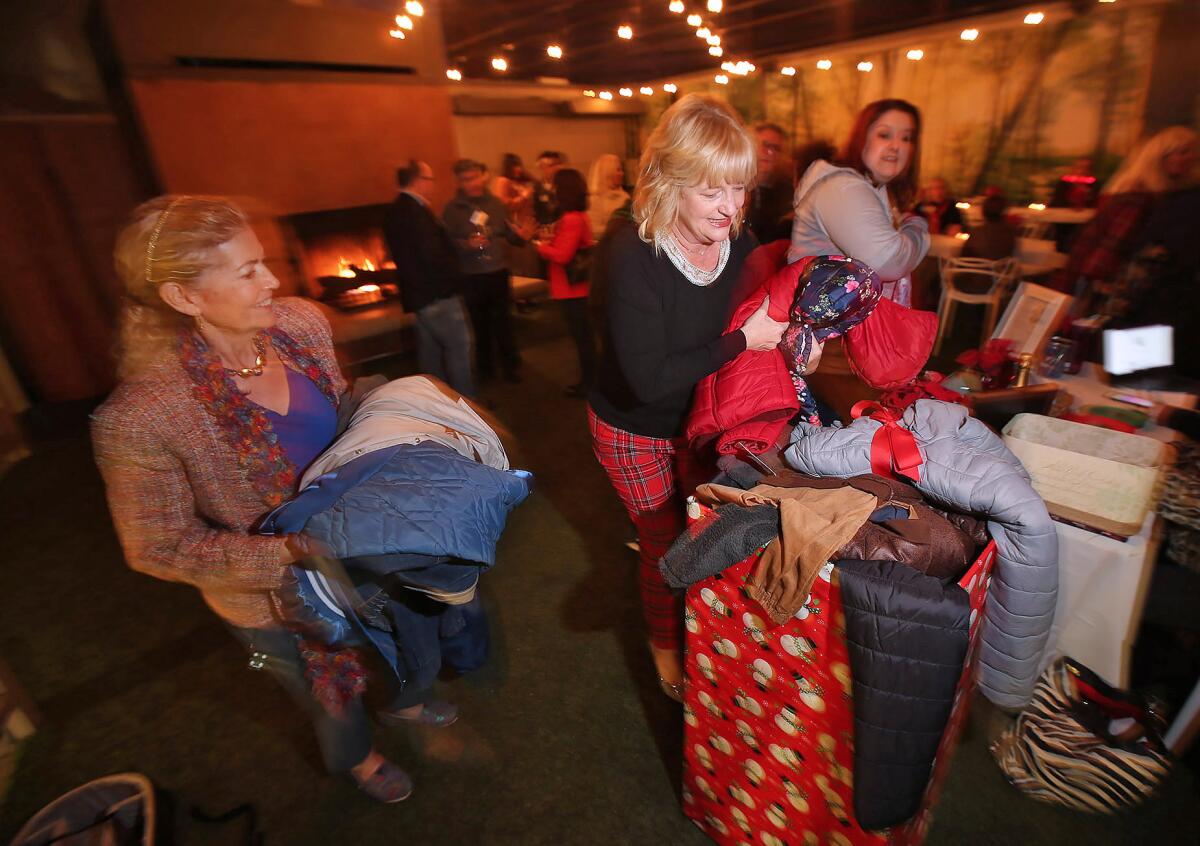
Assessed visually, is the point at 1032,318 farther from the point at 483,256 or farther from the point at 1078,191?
the point at 1078,191

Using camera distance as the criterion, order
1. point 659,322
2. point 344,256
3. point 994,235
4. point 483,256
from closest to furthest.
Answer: point 659,322, point 483,256, point 994,235, point 344,256

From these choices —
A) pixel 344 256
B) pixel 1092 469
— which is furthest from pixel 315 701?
pixel 344 256

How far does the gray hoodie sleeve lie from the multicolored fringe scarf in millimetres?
1472

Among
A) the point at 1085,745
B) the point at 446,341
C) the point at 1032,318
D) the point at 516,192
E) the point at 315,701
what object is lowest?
the point at 1085,745

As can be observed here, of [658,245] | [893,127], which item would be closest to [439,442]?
[658,245]

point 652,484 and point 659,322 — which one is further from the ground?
point 659,322

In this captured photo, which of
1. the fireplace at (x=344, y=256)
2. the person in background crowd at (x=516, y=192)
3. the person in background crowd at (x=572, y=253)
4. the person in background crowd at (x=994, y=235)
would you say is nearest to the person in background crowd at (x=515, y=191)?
the person in background crowd at (x=516, y=192)

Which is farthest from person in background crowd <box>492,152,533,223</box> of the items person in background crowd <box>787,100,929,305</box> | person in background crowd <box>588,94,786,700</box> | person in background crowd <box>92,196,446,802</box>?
person in background crowd <box>92,196,446,802</box>

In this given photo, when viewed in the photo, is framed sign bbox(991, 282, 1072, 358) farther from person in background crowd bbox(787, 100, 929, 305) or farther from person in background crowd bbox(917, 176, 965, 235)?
person in background crowd bbox(917, 176, 965, 235)

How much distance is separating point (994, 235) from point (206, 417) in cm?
536

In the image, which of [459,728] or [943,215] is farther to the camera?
[943,215]

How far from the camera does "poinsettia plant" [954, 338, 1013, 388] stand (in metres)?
1.89

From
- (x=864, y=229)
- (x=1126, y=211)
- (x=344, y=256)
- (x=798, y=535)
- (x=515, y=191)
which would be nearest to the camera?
(x=798, y=535)

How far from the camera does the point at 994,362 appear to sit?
6.25 ft
